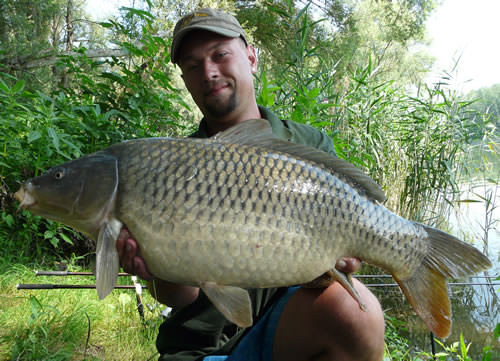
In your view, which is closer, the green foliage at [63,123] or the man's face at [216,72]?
the man's face at [216,72]

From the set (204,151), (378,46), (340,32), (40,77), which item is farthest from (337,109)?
(378,46)

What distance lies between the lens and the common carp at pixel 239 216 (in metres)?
0.94

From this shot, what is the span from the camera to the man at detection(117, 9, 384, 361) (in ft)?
3.45

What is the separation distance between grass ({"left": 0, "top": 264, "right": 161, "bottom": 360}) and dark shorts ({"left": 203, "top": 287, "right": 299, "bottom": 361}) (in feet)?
1.63

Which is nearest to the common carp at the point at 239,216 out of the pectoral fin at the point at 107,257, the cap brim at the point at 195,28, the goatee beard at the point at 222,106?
the pectoral fin at the point at 107,257

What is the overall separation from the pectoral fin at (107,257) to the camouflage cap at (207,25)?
0.89 metres

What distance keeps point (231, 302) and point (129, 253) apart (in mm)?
280

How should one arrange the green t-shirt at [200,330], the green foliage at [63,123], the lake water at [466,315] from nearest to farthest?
the green t-shirt at [200,330]
the green foliage at [63,123]
the lake water at [466,315]

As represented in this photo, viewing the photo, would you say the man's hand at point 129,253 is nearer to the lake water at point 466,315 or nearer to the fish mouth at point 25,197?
the fish mouth at point 25,197

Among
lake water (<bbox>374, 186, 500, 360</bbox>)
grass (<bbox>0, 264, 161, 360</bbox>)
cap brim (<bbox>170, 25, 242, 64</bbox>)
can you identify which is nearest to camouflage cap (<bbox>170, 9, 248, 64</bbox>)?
cap brim (<bbox>170, 25, 242, 64</bbox>)

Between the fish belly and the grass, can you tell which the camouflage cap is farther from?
the grass

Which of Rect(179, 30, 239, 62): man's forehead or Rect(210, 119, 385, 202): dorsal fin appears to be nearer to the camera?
Rect(210, 119, 385, 202): dorsal fin

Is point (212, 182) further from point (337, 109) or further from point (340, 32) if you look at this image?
point (340, 32)

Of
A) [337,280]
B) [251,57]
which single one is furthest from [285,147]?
[251,57]
